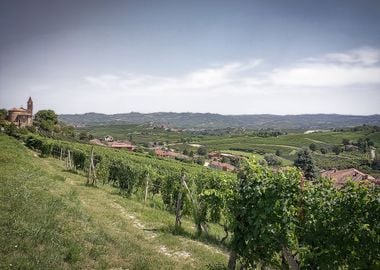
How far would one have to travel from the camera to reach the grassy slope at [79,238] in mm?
8398

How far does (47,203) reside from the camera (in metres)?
12.6

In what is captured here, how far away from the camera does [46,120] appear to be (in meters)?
105

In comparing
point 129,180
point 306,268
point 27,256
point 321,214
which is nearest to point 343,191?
point 321,214

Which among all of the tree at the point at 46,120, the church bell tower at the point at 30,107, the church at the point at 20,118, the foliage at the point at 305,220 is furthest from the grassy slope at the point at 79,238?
the church bell tower at the point at 30,107

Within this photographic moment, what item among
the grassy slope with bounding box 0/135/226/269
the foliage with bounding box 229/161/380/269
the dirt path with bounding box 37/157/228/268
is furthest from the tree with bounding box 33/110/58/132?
the foliage with bounding box 229/161/380/269

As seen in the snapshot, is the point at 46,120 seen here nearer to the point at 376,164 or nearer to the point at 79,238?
the point at 79,238

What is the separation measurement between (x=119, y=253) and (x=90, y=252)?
3.12ft

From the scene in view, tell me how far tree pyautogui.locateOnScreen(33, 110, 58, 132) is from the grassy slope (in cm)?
9276

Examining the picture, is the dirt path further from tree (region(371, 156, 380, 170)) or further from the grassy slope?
tree (region(371, 156, 380, 170))

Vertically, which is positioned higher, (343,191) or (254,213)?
(343,191)

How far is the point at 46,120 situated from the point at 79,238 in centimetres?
10509

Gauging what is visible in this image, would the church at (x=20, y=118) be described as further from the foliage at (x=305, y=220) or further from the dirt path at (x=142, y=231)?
the foliage at (x=305, y=220)

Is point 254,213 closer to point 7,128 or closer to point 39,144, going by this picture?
point 39,144

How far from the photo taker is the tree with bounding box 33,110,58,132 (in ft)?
334
